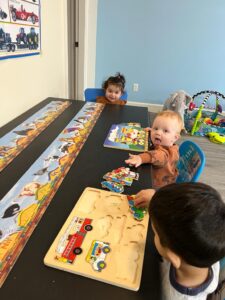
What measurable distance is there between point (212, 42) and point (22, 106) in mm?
2780

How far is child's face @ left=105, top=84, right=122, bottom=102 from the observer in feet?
6.25

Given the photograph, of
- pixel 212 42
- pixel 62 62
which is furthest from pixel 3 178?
pixel 212 42

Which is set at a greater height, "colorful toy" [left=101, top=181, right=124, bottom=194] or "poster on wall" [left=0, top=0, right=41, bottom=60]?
"poster on wall" [left=0, top=0, right=41, bottom=60]

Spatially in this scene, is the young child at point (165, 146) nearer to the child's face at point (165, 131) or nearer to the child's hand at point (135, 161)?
the child's face at point (165, 131)

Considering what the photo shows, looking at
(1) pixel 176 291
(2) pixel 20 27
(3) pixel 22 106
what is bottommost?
(1) pixel 176 291

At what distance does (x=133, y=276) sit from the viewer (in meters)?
0.52

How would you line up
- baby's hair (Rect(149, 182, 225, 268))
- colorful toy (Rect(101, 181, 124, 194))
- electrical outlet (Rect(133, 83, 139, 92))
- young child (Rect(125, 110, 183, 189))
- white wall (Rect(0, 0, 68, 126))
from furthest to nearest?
electrical outlet (Rect(133, 83, 139, 92)) → white wall (Rect(0, 0, 68, 126)) → young child (Rect(125, 110, 183, 189)) → colorful toy (Rect(101, 181, 124, 194)) → baby's hair (Rect(149, 182, 225, 268))

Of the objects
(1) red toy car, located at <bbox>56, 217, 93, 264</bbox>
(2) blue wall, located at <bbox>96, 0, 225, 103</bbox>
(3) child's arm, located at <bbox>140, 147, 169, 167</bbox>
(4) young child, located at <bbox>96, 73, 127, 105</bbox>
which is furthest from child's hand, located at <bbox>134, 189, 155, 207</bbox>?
(2) blue wall, located at <bbox>96, 0, 225, 103</bbox>

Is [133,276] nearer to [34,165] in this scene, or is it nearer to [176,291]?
[176,291]

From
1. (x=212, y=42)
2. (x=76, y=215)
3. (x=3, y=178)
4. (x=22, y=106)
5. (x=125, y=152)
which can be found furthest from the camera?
(x=212, y=42)

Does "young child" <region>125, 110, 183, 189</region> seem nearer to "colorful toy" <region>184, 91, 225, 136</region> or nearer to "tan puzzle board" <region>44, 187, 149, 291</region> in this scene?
"tan puzzle board" <region>44, 187, 149, 291</region>

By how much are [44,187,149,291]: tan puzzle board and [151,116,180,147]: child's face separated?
47 cm

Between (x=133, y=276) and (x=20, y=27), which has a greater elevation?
(x=20, y=27)

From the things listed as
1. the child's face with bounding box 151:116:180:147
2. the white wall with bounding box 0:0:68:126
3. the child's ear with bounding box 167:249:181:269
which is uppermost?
the white wall with bounding box 0:0:68:126
